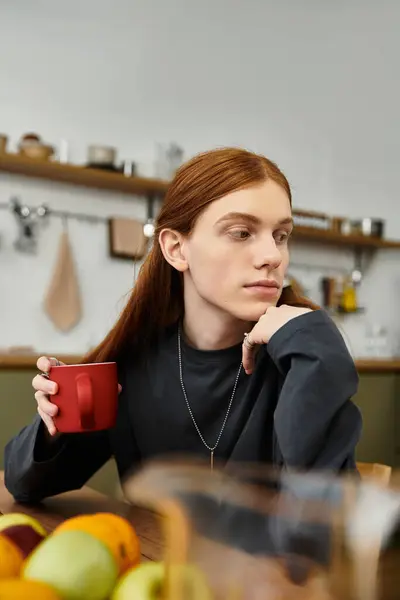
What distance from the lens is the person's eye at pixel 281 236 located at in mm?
→ 870

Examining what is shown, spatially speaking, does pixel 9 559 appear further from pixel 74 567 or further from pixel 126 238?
pixel 126 238

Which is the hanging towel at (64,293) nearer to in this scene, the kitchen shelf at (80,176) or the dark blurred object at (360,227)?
the kitchen shelf at (80,176)

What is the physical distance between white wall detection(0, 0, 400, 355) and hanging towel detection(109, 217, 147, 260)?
6 centimetres

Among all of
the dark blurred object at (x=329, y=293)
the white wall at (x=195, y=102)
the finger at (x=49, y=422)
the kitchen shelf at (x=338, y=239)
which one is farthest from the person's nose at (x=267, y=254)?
the dark blurred object at (x=329, y=293)

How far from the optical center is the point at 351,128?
389 centimetres

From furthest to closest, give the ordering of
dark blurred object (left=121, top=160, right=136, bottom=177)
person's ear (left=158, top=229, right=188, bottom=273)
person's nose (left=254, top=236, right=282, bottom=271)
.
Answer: dark blurred object (left=121, top=160, right=136, bottom=177) < person's ear (left=158, top=229, right=188, bottom=273) < person's nose (left=254, top=236, right=282, bottom=271)

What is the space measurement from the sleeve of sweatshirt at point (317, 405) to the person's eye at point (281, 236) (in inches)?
6.3

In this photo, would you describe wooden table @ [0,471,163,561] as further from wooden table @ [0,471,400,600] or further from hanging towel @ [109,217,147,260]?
hanging towel @ [109,217,147,260]

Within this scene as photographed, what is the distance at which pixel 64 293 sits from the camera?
2.81 metres

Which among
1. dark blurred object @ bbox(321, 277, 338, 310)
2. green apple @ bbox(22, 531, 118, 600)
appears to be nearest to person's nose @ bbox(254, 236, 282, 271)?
green apple @ bbox(22, 531, 118, 600)

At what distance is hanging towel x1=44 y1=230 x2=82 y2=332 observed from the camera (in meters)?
2.78

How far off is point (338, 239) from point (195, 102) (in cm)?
110

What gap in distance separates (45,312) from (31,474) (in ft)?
6.31

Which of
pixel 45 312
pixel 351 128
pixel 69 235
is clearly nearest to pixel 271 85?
pixel 351 128
